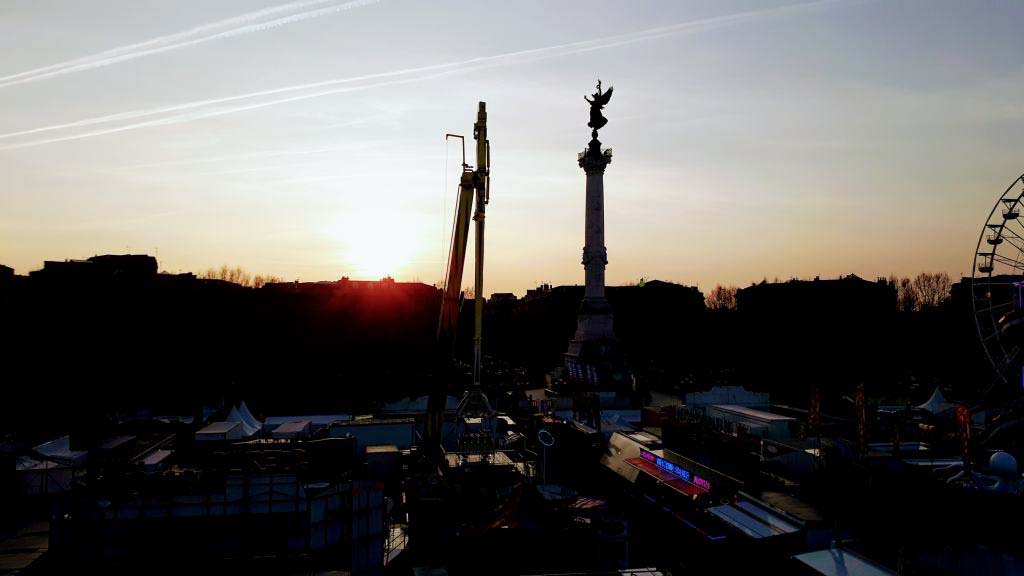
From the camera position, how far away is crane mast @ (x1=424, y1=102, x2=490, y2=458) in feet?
88.8

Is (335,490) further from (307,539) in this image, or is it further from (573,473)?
(573,473)

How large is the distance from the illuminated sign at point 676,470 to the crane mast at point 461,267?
8427mm

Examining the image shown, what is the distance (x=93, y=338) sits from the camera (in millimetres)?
56969

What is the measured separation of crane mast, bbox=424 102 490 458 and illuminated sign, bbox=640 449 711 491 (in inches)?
332

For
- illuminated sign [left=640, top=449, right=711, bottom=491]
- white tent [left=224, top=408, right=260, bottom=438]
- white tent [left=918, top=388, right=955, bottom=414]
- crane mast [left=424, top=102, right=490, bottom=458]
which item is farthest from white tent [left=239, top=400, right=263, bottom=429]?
white tent [left=918, top=388, right=955, bottom=414]

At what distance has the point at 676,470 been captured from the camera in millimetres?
24859

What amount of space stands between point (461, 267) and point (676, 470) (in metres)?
13.2

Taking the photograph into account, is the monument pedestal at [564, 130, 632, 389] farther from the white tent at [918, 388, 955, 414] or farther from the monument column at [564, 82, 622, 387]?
the white tent at [918, 388, 955, 414]

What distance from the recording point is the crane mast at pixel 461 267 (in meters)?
27.1

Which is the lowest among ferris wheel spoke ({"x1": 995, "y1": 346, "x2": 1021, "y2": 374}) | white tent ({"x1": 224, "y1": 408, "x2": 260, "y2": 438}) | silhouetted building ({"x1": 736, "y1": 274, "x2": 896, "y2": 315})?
white tent ({"x1": 224, "y1": 408, "x2": 260, "y2": 438})

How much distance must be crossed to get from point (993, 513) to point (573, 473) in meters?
15.6

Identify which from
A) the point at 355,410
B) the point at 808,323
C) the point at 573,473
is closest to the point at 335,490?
the point at 573,473

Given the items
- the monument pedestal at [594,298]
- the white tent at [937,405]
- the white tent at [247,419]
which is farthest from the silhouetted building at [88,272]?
the white tent at [937,405]

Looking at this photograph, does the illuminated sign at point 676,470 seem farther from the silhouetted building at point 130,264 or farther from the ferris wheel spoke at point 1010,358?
the silhouetted building at point 130,264
